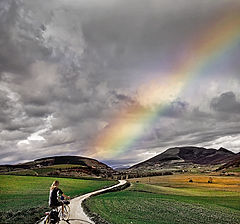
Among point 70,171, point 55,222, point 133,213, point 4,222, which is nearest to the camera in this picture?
point 55,222

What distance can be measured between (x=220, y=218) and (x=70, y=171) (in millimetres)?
143644

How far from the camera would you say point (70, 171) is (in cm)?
16712

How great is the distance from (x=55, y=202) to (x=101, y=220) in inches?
256

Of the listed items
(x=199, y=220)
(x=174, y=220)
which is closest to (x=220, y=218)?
(x=199, y=220)

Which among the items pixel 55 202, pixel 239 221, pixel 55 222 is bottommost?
pixel 239 221

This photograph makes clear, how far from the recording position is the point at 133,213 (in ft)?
107

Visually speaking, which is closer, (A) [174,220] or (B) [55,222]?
(B) [55,222]

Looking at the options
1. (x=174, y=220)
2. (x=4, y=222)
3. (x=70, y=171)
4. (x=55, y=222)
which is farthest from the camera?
(x=70, y=171)

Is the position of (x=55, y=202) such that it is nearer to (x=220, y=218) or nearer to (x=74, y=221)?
(x=74, y=221)

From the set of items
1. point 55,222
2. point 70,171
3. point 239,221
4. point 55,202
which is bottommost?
point 239,221

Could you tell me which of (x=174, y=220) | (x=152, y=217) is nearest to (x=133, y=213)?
(x=152, y=217)

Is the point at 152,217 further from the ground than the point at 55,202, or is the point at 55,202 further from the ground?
the point at 55,202

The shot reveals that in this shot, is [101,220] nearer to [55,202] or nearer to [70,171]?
[55,202]

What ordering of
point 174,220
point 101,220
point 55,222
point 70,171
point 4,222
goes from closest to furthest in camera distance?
1. point 55,222
2. point 4,222
3. point 101,220
4. point 174,220
5. point 70,171
